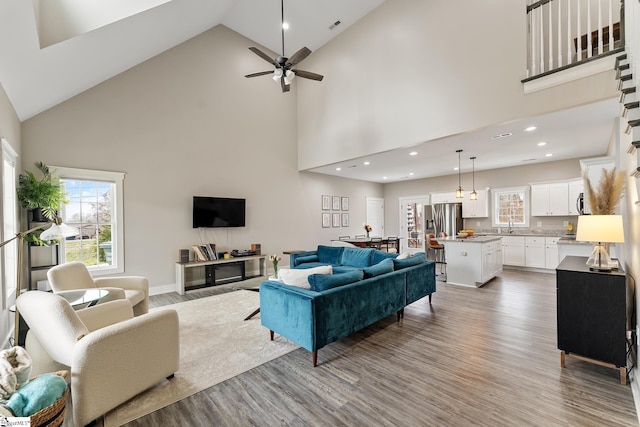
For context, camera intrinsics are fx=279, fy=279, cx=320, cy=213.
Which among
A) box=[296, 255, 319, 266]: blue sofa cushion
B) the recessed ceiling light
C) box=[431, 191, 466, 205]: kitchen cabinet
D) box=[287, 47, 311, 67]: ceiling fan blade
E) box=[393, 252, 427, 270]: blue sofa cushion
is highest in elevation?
box=[287, 47, 311, 67]: ceiling fan blade

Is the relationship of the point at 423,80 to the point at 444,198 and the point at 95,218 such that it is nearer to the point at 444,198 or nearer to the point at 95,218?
the point at 444,198

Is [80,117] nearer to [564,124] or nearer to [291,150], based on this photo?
[291,150]

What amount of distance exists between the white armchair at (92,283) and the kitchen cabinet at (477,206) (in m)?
8.14

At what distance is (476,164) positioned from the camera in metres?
7.14

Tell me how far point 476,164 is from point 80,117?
8.34 metres

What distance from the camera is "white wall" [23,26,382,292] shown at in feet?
15.3

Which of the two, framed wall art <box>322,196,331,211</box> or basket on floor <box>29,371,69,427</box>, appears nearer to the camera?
basket on floor <box>29,371,69,427</box>

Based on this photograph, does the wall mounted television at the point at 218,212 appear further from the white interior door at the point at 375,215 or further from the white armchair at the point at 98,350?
the white interior door at the point at 375,215

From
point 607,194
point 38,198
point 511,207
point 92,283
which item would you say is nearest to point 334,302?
point 607,194

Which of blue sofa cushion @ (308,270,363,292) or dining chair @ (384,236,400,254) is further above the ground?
blue sofa cushion @ (308,270,363,292)

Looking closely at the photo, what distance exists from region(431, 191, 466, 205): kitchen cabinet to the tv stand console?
226 inches

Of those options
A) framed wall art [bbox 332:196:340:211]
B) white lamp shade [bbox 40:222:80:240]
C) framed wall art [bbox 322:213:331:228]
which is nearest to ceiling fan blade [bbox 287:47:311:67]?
white lamp shade [bbox 40:222:80:240]

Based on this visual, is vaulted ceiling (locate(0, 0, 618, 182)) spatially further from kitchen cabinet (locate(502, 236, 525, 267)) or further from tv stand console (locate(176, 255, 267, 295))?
tv stand console (locate(176, 255, 267, 295))

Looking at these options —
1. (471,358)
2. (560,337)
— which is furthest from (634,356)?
(471,358)
